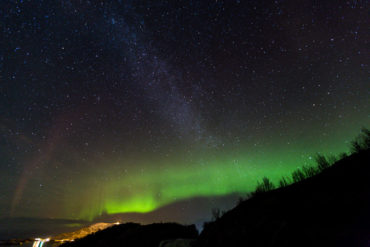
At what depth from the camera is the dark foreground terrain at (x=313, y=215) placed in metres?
2.45

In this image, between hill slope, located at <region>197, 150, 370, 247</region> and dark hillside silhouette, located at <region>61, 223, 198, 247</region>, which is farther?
dark hillside silhouette, located at <region>61, 223, 198, 247</region>

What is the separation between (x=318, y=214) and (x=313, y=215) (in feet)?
0.26

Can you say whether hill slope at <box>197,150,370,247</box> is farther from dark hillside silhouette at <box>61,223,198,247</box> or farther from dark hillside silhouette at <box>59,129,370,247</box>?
dark hillside silhouette at <box>61,223,198,247</box>

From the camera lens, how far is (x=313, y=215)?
2873 millimetres

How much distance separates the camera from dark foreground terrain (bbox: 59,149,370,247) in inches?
96.6

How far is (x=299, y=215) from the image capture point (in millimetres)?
3094

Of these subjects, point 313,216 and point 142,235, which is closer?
point 313,216

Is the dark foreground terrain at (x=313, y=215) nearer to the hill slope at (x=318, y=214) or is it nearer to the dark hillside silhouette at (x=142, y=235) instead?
the hill slope at (x=318, y=214)

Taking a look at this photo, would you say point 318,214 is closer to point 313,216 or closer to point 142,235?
point 313,216

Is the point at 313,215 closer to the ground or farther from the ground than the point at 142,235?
farther from the ground

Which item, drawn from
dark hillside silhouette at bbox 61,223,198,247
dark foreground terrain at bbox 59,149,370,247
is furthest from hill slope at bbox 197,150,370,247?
dark hillside silhouette at bbox 61,223,198,247

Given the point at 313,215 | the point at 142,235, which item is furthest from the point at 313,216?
the point at 142,235

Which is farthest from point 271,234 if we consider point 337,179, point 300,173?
point 300,173

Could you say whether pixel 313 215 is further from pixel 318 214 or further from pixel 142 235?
pixel 142 235
